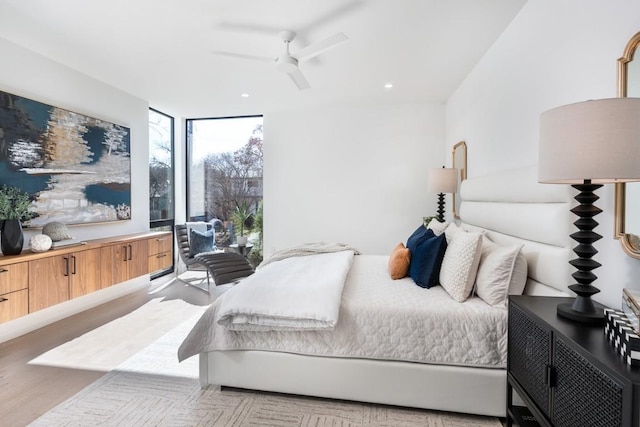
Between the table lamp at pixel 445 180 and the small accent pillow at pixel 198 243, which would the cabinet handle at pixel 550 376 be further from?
the small accent pillow at pixel 198 243

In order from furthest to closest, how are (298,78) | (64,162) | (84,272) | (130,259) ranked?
(130,259), (64,162), (84,272), (298,78)

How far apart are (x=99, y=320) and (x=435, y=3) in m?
4.16

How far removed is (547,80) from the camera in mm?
2031

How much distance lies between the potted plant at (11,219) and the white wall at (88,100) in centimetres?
31

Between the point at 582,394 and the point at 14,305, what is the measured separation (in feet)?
12.1

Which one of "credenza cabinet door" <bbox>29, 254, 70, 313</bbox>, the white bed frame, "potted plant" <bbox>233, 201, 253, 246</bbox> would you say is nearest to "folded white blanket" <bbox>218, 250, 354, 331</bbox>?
the white bed frame

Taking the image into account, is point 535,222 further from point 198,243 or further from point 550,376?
point 198,243

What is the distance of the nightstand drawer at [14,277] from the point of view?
2543 millimetres

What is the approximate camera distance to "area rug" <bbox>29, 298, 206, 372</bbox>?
2.46 meters

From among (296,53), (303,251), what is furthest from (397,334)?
(296,53)

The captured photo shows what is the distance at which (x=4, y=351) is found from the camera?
262 centimetres

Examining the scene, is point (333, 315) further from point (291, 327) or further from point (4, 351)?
point (4, 351)

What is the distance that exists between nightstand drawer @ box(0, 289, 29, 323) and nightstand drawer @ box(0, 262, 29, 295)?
0.04 meters

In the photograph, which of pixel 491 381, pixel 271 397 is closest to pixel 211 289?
pixel 271 397
